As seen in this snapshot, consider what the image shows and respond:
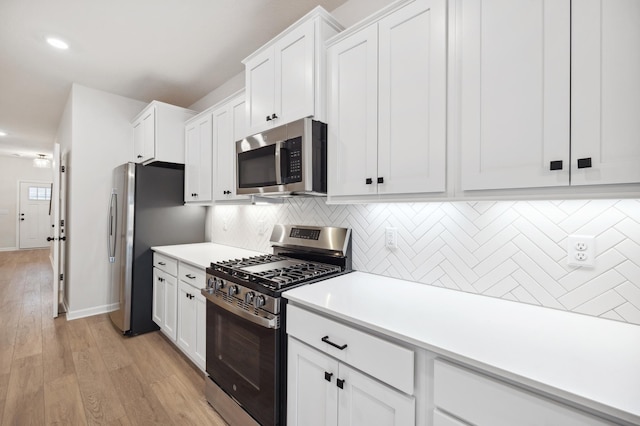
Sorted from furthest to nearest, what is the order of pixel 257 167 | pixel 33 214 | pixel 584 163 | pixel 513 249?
pixel 33 214, pixel 257 167, pixel 513 249, pixel 584 163

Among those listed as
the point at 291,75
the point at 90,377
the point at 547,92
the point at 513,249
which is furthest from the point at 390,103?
the point at 90,377

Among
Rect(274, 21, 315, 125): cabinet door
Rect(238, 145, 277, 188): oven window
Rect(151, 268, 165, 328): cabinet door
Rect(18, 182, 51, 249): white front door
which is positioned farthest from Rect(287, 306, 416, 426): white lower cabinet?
Rect(18, 182, 51, 249): white front door

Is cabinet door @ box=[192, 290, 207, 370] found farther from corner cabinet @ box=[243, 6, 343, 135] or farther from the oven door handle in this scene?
corner cabinet @ box=[243, 6, 343, 135]

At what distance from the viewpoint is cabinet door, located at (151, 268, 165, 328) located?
9.41 feet

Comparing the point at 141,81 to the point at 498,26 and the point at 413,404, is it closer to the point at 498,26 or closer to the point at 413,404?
the point at 498,26

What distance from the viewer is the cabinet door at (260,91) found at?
201 cm

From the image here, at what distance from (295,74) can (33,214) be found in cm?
1097

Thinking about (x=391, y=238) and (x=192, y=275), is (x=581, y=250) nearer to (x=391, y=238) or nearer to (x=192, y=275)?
(x=391, y=238)

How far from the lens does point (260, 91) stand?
209 centimetres

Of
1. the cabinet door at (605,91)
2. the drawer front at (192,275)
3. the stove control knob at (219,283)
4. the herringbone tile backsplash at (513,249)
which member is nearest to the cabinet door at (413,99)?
the herringbone tile backsplash at (513,249)

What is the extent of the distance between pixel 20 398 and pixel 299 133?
8.89 ft

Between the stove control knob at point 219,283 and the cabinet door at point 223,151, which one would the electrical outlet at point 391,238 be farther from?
the cabinet door at point 223,151

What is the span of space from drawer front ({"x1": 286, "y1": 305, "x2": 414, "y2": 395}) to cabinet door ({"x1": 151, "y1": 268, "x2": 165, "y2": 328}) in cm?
202

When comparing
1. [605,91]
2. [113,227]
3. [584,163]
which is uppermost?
[605,91]
